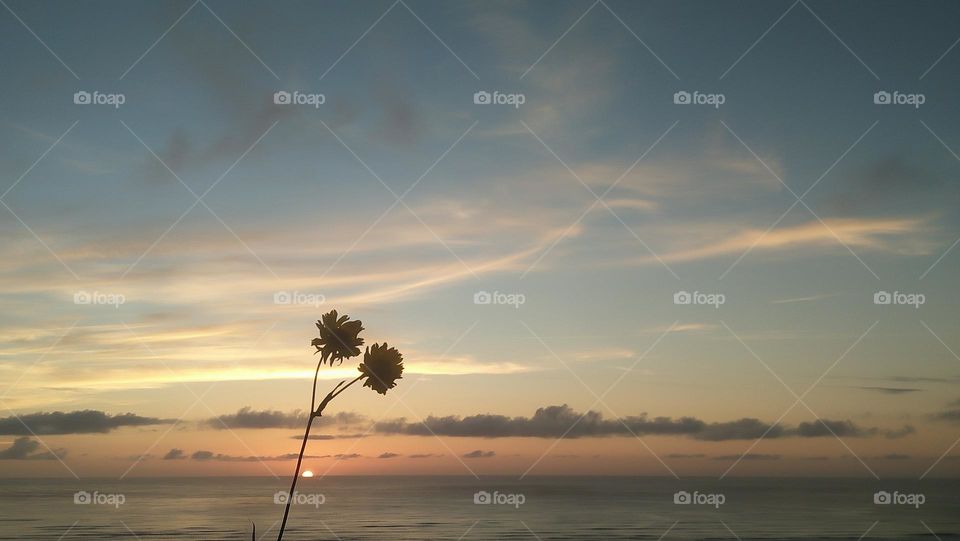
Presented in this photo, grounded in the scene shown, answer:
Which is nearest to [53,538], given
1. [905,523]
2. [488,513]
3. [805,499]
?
[488,513]

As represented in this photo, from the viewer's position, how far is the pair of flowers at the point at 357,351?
402 centimetres

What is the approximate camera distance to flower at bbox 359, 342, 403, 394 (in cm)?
400

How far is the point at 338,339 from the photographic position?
13.6ft

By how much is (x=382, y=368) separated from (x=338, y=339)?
0.27 metres

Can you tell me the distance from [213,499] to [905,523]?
45.6 m
